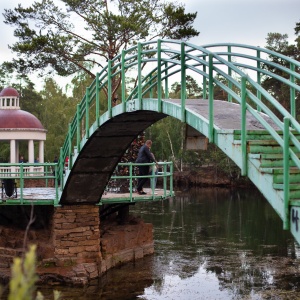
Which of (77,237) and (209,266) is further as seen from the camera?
(209,266)

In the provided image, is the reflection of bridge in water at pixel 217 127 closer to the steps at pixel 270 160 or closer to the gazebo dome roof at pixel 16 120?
the steps at pixel 270 160

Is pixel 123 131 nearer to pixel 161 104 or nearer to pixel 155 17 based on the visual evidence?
pixel 161 104

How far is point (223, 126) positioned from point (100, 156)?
302 inches

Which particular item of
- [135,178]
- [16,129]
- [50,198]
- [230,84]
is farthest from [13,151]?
[230,84]

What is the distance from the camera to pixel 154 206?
35.2 m

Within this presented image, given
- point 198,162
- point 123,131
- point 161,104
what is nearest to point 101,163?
point 123,131

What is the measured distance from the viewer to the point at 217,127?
8.39 m

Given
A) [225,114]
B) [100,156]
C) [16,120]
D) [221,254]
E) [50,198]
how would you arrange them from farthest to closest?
[16,120], [221,254], [50,198], [100,156], [225,114]

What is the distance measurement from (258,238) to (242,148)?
16.2 metres

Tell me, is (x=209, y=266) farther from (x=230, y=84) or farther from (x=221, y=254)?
(x=230, y=84)

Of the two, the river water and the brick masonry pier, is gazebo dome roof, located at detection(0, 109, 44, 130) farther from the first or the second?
the brick masonry pier

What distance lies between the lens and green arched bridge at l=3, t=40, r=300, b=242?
22.6ft

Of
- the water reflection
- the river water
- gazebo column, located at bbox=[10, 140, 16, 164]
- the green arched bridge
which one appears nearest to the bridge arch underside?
the green arched bridge

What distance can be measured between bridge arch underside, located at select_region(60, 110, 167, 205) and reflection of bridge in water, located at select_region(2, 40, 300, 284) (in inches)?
0.8
